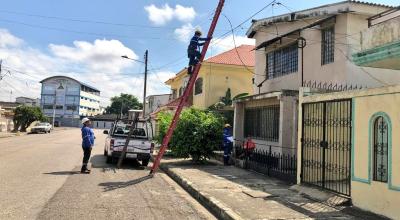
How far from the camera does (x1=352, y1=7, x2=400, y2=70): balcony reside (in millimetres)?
8859

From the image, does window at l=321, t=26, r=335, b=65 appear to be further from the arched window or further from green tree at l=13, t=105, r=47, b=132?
green tree at l=13, t=105, r=47, b=132

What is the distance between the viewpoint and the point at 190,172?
A: 47.8ft

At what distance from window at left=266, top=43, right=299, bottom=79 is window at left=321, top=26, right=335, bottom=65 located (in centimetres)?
193

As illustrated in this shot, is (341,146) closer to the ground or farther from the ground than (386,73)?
closer to the ground

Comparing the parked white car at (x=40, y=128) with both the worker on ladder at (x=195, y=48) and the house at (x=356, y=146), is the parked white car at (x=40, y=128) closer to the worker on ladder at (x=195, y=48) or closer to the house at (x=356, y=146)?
the worker on ladder at (x=195, y=48)

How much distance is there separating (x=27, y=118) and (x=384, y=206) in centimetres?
5345

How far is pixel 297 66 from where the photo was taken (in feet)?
60.3

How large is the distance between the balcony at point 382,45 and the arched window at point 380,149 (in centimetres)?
154

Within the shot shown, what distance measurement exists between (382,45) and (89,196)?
7261 mm

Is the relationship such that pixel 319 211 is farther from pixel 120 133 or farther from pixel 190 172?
pixel 120 133

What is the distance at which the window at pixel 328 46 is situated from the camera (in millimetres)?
16109

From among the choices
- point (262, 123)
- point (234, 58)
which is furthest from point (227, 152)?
point (234, 58)

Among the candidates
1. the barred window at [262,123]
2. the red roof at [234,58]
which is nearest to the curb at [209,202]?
the barred window at [262,123]

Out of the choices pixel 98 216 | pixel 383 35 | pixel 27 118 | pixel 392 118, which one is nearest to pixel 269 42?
pixel 383 35
